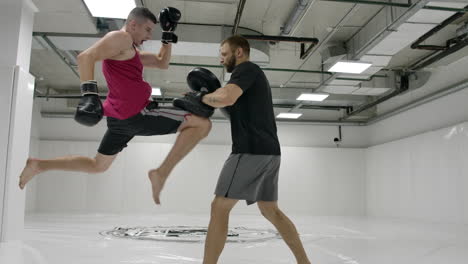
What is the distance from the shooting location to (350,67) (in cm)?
700

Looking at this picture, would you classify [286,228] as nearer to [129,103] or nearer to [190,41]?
[129,103]

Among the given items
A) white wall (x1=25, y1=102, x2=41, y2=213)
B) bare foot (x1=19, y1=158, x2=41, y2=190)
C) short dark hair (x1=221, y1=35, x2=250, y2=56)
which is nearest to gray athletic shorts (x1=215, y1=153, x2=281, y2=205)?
short dark hair (x1=221, y1=35, x2=250, y2=56)

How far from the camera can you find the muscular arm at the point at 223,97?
2.23 metres

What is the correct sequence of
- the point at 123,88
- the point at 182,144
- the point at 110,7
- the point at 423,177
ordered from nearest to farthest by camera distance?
the point at 123,88 < the point at 182,144 < the point at 110,7 < the point at 423,177

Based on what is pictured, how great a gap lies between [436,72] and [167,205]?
745 centimetres

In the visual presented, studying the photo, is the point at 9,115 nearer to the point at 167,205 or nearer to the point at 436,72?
the point at 167,205

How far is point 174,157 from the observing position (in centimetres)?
224

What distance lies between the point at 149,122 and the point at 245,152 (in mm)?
578

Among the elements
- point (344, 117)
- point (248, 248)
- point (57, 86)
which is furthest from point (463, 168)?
point (57, 86)

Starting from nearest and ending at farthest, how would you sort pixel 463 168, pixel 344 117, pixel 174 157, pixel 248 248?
pixel 174 157
pixel 248 248
pixel 463 168
pixel 344 117

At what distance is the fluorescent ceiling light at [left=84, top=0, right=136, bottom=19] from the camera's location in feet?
15.3

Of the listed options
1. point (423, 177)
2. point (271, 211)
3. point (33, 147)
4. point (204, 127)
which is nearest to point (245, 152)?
point (204, 127)

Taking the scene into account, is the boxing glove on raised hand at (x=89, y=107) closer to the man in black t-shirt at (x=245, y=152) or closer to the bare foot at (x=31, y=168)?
the man in black t-shirt at (x=245, y=152)

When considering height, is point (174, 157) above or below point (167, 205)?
above
